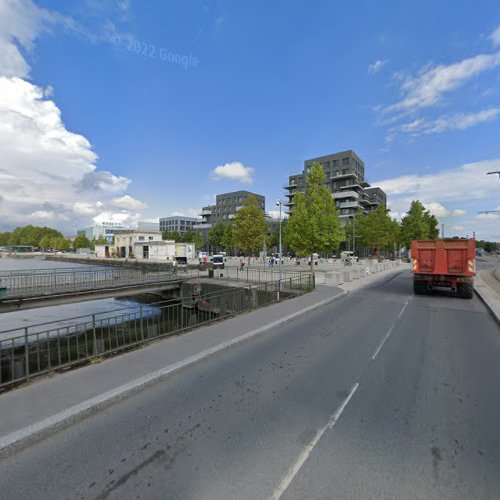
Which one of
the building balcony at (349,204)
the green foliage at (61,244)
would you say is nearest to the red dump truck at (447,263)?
the building balcony at (349,204)

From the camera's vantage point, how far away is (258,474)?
9.34ft

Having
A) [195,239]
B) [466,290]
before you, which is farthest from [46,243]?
[466,290]

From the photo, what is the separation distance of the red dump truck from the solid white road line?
12.2m

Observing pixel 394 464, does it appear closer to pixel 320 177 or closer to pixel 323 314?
pixel 323 314

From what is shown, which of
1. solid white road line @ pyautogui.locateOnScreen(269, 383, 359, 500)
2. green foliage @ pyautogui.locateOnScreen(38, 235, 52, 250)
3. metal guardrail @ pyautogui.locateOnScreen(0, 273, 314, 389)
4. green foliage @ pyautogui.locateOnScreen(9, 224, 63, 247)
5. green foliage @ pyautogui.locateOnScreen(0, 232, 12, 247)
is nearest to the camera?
solid white road line @ pyautogui.locateOnScreen(269, 383, 359, 500)

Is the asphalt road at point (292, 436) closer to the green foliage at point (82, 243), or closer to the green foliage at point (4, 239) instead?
the green foliage at point (82, 243)

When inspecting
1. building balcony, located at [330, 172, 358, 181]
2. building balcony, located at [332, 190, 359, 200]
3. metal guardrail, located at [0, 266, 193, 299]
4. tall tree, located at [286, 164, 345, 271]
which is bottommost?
metal guardrail, located at [0, 266, 193, 299]

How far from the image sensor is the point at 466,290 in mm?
13680

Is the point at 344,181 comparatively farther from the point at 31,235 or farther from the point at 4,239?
the point at 4,239

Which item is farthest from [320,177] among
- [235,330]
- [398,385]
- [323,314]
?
[398,385]

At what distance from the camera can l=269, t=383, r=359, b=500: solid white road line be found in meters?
2.65

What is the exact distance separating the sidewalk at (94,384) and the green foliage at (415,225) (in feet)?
161

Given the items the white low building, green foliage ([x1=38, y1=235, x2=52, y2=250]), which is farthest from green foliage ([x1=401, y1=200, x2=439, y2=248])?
green foliage ([x1=38, y1=235, x2=52, y2=250])

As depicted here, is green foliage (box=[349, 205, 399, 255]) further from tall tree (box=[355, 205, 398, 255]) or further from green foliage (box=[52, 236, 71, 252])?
green foliage (box=[52, 236, 71, 252])
